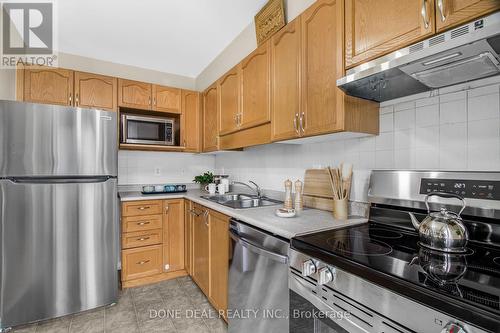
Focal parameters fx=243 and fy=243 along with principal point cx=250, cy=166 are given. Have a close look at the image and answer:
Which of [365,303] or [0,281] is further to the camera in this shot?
[0,281]

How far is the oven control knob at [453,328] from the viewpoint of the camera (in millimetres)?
537

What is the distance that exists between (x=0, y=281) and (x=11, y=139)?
104 centimetres

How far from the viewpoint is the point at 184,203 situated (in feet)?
8.82

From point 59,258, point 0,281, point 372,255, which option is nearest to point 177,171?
point 59,258

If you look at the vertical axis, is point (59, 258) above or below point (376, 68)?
below

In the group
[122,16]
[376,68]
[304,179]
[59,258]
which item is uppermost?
[122,16]

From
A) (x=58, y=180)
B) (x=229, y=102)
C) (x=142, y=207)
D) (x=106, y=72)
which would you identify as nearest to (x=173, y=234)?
(x=142, y=207)

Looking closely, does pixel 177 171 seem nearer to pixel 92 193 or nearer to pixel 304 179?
pixel 92 193

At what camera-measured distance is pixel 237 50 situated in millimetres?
2609

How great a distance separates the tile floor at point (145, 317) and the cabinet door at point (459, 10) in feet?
7.05

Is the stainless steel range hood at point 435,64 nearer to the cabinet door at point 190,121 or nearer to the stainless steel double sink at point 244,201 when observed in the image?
the stainless steel double sink at point 244,201

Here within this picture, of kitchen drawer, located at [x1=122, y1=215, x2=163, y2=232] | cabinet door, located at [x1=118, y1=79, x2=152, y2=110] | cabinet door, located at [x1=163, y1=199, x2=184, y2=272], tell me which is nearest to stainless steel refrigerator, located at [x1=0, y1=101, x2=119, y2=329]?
kitchen drawer, located at [x1=122, y1=215, x2=163, y2=232]

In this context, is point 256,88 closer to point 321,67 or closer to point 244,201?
point 321,67

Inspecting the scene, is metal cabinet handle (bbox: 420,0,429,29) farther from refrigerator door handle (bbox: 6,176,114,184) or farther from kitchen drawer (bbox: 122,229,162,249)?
kitchen drawer (bbox: 122,229,162,249)
